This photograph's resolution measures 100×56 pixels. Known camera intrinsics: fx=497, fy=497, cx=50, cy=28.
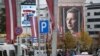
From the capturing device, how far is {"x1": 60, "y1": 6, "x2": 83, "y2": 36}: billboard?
15312 centimetres

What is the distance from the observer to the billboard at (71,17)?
15312 centimetres

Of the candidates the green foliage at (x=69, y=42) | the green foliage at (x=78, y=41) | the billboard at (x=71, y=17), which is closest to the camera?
the green foliage at (x=69, y=42)

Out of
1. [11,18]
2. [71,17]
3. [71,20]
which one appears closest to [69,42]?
[71,20]

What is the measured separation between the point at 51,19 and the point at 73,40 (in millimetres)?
83409

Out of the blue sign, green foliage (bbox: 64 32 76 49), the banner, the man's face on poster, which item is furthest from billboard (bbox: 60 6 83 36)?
the blue sign

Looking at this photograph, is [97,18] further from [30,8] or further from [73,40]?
[30,8]

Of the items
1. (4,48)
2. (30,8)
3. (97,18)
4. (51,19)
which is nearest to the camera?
(51,19)

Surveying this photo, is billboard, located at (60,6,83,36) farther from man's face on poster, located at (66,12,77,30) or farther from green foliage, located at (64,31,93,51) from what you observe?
green foliage, located at (64,31,93,51)

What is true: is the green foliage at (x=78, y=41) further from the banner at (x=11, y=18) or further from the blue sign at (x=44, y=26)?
the blue sign at (x=44, y=26)

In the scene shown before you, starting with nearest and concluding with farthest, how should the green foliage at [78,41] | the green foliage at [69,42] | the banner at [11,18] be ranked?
the banner at [11,18] → the green foliage at [69,42] → the green foliage at [78,41]

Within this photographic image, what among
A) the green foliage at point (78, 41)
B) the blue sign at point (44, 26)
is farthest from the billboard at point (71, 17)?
the blue sign at point (44, 26)

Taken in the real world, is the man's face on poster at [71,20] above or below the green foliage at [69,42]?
above

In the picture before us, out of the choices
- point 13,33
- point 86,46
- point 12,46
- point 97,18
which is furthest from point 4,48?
point 97,18

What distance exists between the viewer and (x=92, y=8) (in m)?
148
